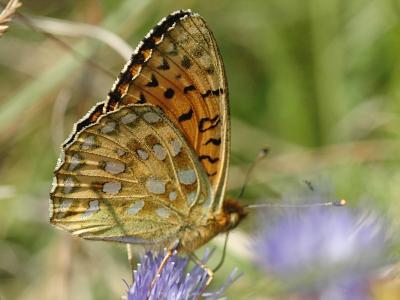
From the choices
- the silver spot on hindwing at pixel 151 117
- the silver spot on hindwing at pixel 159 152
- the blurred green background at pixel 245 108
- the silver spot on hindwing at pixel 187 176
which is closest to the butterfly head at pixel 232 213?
the silver spot on hindwing at pixel 187 176

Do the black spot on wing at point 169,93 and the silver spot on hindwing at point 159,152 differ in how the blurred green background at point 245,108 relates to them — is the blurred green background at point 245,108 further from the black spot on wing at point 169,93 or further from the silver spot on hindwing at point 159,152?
the black spot on wing at point 169,93

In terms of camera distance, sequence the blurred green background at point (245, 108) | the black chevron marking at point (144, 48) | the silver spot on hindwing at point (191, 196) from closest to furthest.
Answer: the black chevron marking at point (144, 48)
the silver spot on hindwing at point (191, 196)
the blurred green background at point (245, 108)

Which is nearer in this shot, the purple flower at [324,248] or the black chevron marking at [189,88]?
the black chevron marking at [189,88]

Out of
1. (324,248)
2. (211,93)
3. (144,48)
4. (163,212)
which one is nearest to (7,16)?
(144,48)

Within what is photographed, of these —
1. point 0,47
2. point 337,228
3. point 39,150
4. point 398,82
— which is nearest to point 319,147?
point 398,82

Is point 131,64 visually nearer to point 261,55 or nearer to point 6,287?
point 6,287

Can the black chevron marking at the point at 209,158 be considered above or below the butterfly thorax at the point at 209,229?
above
